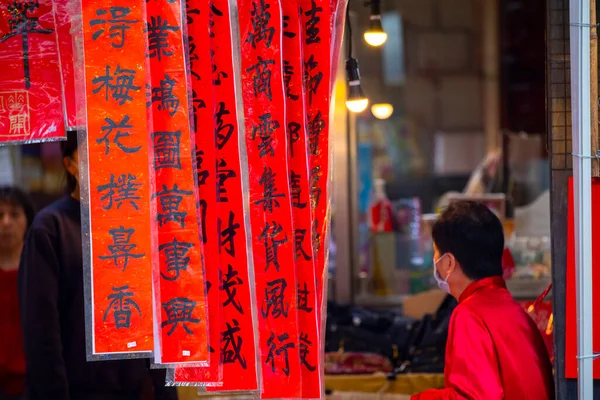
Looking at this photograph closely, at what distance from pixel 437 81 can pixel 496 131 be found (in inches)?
42.0

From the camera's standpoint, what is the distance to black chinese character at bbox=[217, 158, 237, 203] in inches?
120

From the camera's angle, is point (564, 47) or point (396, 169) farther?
point (396, 169)

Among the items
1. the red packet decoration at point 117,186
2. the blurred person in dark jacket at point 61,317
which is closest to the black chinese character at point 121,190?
the red packet decoration at point 117,186

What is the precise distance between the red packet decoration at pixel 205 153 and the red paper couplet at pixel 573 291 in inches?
53.6

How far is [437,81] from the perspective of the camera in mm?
11461

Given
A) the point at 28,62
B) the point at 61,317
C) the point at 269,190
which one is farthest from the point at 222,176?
the point at 61,317

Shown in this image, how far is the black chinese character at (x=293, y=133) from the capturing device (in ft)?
10.4

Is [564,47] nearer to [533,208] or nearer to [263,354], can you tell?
[263,354]

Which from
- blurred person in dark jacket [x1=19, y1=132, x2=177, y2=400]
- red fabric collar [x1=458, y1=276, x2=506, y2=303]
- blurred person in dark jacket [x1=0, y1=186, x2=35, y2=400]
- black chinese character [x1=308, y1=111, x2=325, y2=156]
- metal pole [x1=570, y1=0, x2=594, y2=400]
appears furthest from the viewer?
blurred person in dark jacket [x1=0, y1=186, x2=35, y2=400]

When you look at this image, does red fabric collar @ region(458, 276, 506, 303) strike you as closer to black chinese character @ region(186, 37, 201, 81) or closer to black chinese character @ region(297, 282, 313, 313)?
black chinese character @ region(297, 282, 313, 313)

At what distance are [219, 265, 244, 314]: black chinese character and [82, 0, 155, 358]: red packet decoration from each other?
0.93ft

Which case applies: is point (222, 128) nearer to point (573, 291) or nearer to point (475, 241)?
point (475, 241)

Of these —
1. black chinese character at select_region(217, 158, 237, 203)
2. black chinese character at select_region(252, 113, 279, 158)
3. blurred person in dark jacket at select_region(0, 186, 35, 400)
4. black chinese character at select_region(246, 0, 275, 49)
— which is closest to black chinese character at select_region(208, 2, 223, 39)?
black chinese character at select_region(246, 0, 275, 49)

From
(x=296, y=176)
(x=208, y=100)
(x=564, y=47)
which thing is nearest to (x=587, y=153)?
(x=564, y=47)
